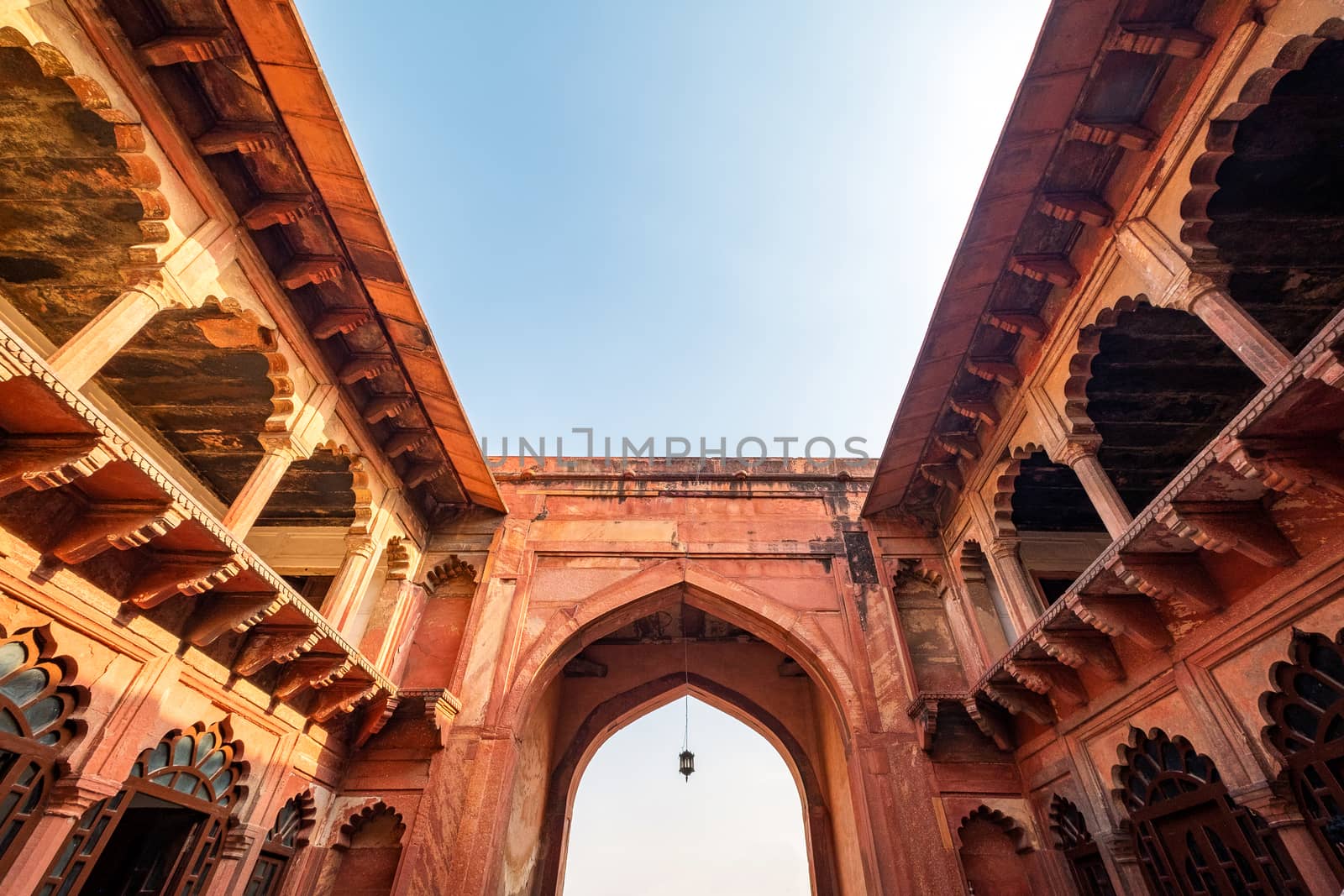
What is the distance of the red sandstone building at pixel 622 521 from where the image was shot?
409 centimetres

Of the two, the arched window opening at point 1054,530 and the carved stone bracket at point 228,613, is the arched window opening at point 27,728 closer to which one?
the carved stone bracket at point 228,613

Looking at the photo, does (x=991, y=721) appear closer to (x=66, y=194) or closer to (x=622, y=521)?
(x=622, y=521)

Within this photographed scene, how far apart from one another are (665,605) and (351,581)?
4.09 meters

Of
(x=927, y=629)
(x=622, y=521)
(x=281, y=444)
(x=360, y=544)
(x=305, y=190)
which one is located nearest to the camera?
(x=305, y=190)

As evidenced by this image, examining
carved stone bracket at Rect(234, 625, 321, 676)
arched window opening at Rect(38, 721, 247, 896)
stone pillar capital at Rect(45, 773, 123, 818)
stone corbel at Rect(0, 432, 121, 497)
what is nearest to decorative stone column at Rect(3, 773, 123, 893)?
stone pillar capital at Rect(45, 773, 123, 818)

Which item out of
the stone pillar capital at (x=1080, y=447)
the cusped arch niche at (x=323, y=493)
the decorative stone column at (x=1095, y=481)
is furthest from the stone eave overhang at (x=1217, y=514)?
the cusped arch niche at (x=323, y=493)

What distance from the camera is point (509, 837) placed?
816 centimetres

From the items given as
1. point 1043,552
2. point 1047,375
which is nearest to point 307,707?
point 1047,375

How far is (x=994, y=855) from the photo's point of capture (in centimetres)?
711

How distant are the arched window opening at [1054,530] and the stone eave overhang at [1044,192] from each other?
Result: 1552 millimetres

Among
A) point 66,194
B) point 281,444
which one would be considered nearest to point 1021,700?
point 281,444

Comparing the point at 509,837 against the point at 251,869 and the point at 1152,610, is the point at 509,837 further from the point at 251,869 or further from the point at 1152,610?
the point at 1152,610

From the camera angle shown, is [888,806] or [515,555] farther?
[515,555]

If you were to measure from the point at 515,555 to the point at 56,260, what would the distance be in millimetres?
5755
